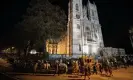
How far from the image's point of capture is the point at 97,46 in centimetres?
5788

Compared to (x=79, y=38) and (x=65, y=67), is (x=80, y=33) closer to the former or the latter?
(x=79, y=38)

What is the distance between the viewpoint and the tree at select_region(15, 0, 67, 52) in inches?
1245

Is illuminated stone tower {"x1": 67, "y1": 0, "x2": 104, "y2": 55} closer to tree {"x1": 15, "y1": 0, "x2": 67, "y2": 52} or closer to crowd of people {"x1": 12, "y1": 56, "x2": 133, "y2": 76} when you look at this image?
tree {"x1": 15, "y1": 0, "x2": 67, "y2": 52}

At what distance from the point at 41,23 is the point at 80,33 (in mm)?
23298

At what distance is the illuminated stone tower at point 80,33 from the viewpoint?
5066 cm

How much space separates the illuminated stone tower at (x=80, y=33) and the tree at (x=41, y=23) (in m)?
15.9

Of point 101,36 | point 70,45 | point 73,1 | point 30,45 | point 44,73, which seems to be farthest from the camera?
point 101,36

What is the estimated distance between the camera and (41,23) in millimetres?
31781

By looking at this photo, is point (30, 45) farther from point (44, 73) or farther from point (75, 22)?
point (75, 22)

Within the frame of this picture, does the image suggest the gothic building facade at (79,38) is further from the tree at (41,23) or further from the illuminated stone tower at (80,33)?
the tree at (41,23)

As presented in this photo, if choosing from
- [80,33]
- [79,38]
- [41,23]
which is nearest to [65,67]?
[41,23]

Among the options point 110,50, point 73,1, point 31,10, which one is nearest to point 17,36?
point 31,10

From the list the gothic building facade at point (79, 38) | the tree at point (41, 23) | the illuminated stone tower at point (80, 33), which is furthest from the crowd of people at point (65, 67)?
the illuminated stone tower at point (80, 33)

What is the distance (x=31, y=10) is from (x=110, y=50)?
104ft
